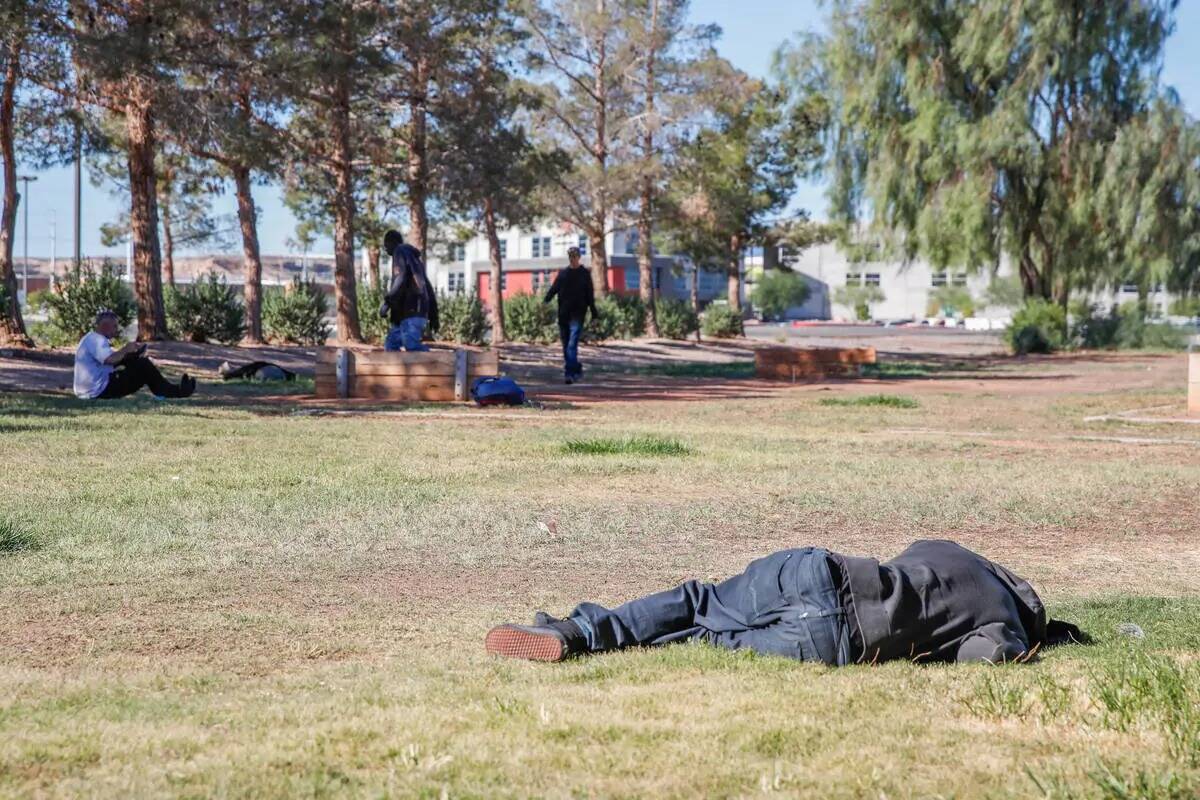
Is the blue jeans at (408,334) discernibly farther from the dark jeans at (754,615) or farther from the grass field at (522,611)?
the dark jeans at (754,615)

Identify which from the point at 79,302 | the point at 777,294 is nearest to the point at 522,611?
the point at 79,302

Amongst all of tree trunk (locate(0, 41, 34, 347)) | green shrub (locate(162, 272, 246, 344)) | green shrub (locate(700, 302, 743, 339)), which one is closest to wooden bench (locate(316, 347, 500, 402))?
tree trunk (locate(0, 41, 34, 347))

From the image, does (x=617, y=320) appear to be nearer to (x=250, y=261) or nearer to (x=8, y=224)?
(x=250, y=261)

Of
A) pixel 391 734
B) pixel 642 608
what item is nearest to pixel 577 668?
pixel 642 608

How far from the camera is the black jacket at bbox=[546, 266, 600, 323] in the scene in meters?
21.2

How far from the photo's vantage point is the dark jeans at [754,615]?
480 cm

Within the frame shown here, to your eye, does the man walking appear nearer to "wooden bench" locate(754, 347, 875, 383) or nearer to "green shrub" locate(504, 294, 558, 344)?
"wooden bench" locate(754, 347, 875, 383)

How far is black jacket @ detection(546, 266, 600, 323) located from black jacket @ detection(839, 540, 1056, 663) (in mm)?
16337

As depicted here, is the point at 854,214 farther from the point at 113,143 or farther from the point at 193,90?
the point at 193,90

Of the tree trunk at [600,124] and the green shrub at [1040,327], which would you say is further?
the green shrub at [1040,327]

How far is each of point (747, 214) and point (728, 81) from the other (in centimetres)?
698

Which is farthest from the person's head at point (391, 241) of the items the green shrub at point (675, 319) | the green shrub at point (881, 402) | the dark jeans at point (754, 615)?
the green shrub at point (675, 319)

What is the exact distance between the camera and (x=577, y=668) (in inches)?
184

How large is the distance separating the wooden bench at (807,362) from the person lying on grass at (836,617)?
19.4 meters
